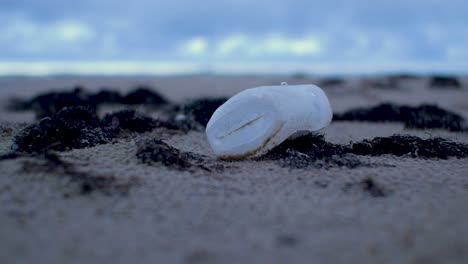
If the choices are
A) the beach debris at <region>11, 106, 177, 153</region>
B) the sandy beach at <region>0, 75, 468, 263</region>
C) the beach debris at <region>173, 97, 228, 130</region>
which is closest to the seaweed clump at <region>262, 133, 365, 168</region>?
the sandy beach at <region>0, 75, 468, 263</region>

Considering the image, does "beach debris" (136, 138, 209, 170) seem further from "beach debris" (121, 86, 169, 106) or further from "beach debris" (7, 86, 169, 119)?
"beach debris" (121, 86, 169, 106)

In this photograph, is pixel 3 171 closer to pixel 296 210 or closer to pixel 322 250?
pixel 296 210

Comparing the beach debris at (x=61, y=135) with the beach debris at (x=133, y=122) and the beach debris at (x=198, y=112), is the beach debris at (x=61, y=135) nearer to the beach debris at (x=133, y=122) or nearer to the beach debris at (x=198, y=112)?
the beach debris at (x=133, y=122)

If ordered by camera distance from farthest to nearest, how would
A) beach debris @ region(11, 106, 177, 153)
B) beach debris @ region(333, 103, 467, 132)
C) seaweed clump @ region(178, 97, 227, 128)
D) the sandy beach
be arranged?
beach debris @ region(333, 103, 467, 132)
seaweed clump @ region(178, 97, 227, 128)
beach debris @ region(11, 106, 177, 153)
the sandy beach

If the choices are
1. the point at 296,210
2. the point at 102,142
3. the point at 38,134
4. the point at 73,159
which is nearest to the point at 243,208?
the point at 296,210

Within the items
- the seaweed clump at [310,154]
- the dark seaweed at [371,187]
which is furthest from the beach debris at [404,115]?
the dark seaweed at [371,187]

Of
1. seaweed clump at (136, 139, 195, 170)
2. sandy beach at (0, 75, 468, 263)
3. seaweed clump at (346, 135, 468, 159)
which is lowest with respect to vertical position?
sandy beach at (0, 75, 468, 263)
